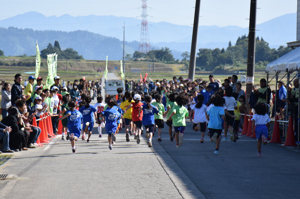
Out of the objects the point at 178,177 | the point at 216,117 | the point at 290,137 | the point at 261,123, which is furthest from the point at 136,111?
the point at 178,177

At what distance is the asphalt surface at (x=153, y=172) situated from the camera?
7992 millimetres

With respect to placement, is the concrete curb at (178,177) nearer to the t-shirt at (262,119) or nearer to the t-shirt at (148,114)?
the t-shirt at (148,114)

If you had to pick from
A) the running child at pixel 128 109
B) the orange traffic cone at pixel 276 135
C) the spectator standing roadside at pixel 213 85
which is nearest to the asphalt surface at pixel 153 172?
the orange traffic cone at pixel 276 135

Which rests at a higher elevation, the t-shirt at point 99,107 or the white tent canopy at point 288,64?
the white tent canopy at point 288,64

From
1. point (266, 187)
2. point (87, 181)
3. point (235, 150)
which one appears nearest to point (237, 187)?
point (266, 187)

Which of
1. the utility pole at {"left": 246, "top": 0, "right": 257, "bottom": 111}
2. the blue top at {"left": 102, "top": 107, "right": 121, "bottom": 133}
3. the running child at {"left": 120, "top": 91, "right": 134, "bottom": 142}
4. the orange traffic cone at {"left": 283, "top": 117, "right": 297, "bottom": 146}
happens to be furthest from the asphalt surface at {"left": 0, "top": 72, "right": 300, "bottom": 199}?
the utility pole at {"left": 246, "top": 0, "right": 257, "bottom": 111}

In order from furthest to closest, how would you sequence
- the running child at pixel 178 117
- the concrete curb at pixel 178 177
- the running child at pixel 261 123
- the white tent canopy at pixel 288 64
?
the white tent canopy at pixel 288 64 → the running child at pixel 178 117 → the running child at pixel 261 123 → the concrete curb at pixel 178 177

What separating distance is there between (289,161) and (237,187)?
11.9 ft

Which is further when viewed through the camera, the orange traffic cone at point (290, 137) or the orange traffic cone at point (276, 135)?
the orange traffic cone at point (276, 135)

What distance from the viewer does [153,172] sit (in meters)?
9.89

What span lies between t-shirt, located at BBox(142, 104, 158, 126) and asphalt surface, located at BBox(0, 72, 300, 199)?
79 cm

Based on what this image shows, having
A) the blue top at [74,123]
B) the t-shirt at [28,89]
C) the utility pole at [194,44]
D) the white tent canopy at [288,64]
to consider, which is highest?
the utility pole at [194,44]

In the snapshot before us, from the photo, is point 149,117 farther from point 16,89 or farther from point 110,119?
point 16,89

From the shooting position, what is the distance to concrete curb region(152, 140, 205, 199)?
7.88 m
